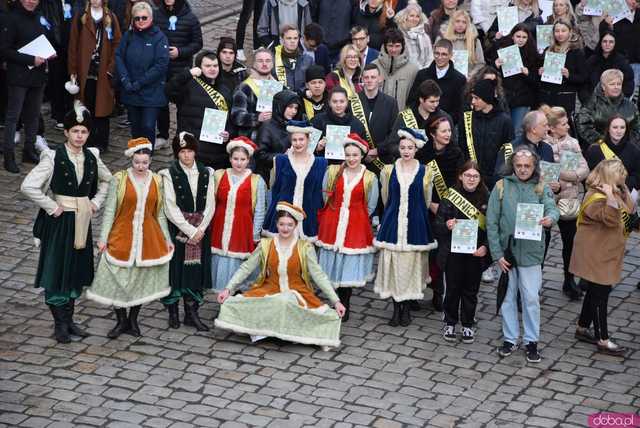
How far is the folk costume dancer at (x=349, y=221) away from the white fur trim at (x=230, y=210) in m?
0.83

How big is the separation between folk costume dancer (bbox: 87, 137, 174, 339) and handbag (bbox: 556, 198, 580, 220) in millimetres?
3780

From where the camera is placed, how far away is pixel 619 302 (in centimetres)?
1362

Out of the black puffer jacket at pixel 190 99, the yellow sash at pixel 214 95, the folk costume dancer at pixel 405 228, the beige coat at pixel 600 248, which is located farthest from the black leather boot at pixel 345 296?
the yellow sash at pixel 214 95

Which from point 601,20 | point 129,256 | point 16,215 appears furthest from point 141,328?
point 601,20

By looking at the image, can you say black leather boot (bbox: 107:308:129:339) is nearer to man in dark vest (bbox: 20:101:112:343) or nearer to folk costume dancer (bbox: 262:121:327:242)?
man in dark vest (bbox: 20:101:112:343)

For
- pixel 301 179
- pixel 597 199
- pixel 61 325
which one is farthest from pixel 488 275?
pixel 61 325

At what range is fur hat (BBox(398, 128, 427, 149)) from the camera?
12625mm

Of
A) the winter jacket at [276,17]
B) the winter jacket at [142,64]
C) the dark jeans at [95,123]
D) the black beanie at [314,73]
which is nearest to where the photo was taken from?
the black beanie at [314,73]

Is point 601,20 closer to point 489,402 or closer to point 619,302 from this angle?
point 619,302

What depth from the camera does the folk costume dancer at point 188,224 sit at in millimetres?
12211

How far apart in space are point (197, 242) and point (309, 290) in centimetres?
108

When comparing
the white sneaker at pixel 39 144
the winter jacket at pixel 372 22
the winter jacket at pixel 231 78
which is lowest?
the white sneaker at pixel 39 144

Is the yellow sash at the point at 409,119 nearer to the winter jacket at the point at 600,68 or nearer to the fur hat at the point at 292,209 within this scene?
the fur hat at the point at 292,209

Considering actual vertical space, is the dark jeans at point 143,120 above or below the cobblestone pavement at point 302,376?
above
